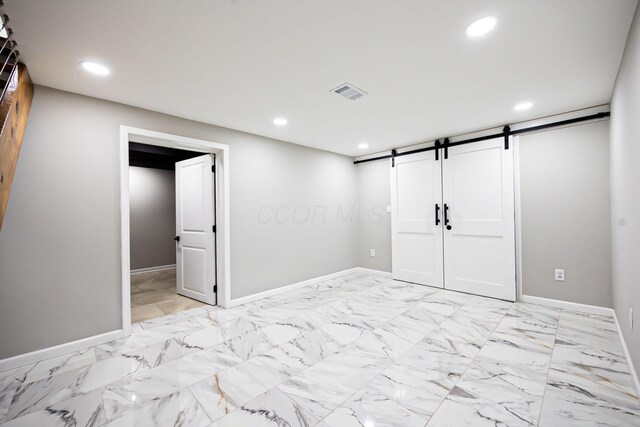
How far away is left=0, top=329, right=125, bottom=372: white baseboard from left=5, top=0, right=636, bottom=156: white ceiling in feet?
7.63

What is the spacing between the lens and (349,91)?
2.70 m

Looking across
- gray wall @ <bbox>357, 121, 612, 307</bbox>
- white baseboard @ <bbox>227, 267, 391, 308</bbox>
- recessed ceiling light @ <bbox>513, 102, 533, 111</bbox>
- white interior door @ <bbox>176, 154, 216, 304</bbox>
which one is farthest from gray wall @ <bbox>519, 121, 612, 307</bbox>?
white interior door @ <bbox>176, 154, 216, 304</bbox>

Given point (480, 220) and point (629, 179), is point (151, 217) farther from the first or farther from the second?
point (629, 179)

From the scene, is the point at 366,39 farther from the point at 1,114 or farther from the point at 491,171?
the point at 491,171

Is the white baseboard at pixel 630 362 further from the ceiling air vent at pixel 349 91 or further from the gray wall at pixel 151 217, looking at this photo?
the gray wall at pixel 151 217

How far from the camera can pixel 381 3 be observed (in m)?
1.58

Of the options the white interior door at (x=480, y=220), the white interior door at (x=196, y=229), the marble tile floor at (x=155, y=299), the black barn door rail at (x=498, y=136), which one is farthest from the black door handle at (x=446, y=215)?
the marble tile floor at (x=155, y=299)

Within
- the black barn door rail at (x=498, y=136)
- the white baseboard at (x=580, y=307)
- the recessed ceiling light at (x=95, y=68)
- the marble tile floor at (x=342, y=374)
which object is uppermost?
the recessed ceiling light at (x=95, y=68)

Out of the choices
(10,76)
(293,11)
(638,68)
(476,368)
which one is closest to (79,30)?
(10,76)

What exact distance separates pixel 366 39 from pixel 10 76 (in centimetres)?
244

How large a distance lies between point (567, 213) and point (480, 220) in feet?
3.14

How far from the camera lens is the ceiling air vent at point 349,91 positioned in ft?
8.52

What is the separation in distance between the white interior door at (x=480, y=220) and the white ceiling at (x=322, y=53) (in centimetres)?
91

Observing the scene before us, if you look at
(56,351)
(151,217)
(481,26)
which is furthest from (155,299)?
(481,26)
